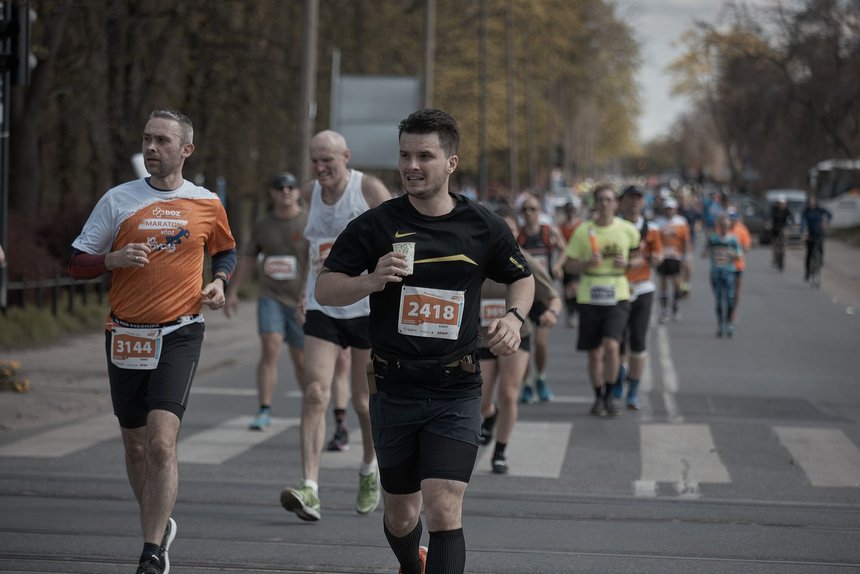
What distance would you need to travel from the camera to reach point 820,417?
12938 millimetres

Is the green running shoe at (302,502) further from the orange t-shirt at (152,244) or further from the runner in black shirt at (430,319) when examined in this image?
the runner in black shirt at (430,319)

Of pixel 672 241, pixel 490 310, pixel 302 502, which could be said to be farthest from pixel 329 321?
pixel 672 241

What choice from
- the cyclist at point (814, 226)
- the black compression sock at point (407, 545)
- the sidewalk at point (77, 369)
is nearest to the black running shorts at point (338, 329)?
the black compression sock at point (407, 545)

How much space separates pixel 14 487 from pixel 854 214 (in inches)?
2188

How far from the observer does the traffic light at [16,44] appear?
41.4ft

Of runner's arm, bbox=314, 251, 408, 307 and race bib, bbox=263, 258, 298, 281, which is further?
race bib, bbox=263, 258, 298, 281

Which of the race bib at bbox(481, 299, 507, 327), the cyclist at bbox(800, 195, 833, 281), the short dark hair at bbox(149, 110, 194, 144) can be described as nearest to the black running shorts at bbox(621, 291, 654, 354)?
the race bib at bbox(481, 299, 507, 327)

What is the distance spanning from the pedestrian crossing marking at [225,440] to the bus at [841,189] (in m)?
50.6

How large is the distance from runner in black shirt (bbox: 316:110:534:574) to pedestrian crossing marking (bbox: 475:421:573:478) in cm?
450

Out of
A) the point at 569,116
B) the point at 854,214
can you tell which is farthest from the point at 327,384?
the point at 569,116

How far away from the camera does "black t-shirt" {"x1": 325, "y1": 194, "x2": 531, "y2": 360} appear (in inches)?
207

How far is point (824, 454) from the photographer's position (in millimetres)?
10781

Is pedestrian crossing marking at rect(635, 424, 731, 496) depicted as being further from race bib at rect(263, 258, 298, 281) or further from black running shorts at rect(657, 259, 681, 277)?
black running shorts at rect(657, 259, 681, 277)

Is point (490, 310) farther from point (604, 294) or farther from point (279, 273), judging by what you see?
point (604, 294)
